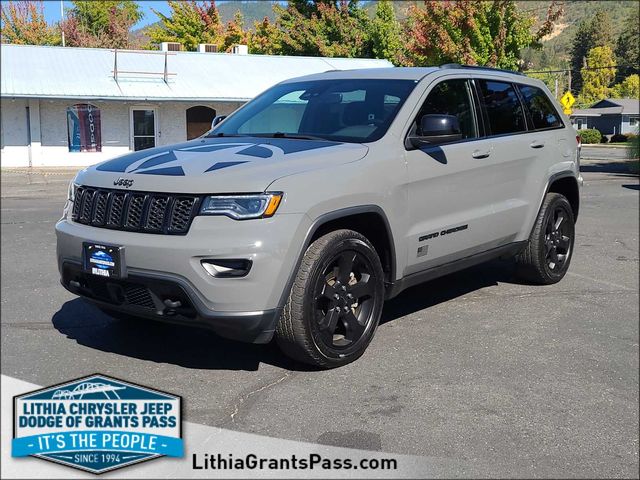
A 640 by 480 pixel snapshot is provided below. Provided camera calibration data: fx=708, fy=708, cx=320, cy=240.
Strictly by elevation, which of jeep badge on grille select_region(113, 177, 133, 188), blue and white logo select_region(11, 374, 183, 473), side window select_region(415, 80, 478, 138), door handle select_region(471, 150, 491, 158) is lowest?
blue and white logo select_region(11, 374, 183, 473)

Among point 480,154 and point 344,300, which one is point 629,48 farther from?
point 344,300

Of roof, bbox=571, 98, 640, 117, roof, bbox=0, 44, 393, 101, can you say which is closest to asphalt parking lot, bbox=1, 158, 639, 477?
roof, bbox=0, 44, 393, 101

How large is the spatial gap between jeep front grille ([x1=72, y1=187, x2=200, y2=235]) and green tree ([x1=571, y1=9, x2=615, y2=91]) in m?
106

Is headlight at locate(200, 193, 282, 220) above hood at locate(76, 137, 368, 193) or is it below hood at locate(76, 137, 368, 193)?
below

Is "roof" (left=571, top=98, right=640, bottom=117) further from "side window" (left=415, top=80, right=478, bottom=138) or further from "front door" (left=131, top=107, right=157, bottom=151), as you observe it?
"side window" (left=415, top=80, right=478, bottom=138)

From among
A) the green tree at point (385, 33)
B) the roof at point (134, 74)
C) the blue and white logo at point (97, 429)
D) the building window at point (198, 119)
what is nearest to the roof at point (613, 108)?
the green tree at point (385, 33)

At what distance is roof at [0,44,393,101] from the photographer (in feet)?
80.3

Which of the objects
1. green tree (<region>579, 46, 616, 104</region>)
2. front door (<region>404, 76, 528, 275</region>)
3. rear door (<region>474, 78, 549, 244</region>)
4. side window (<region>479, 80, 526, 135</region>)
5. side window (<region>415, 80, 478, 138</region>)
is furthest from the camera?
green tree (<region>579, 46, 616, 104</region>)

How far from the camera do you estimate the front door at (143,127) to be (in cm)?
2716

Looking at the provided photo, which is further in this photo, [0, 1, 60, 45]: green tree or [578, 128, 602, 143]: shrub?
[578, 128, 602, 143]: shrub

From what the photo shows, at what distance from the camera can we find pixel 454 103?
5.42m

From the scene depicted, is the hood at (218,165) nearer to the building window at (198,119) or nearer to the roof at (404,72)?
the roof at (404,72)

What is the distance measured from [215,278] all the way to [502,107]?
3311mm

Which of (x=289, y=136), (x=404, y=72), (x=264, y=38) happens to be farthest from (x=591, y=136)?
(x=289, y=136)
